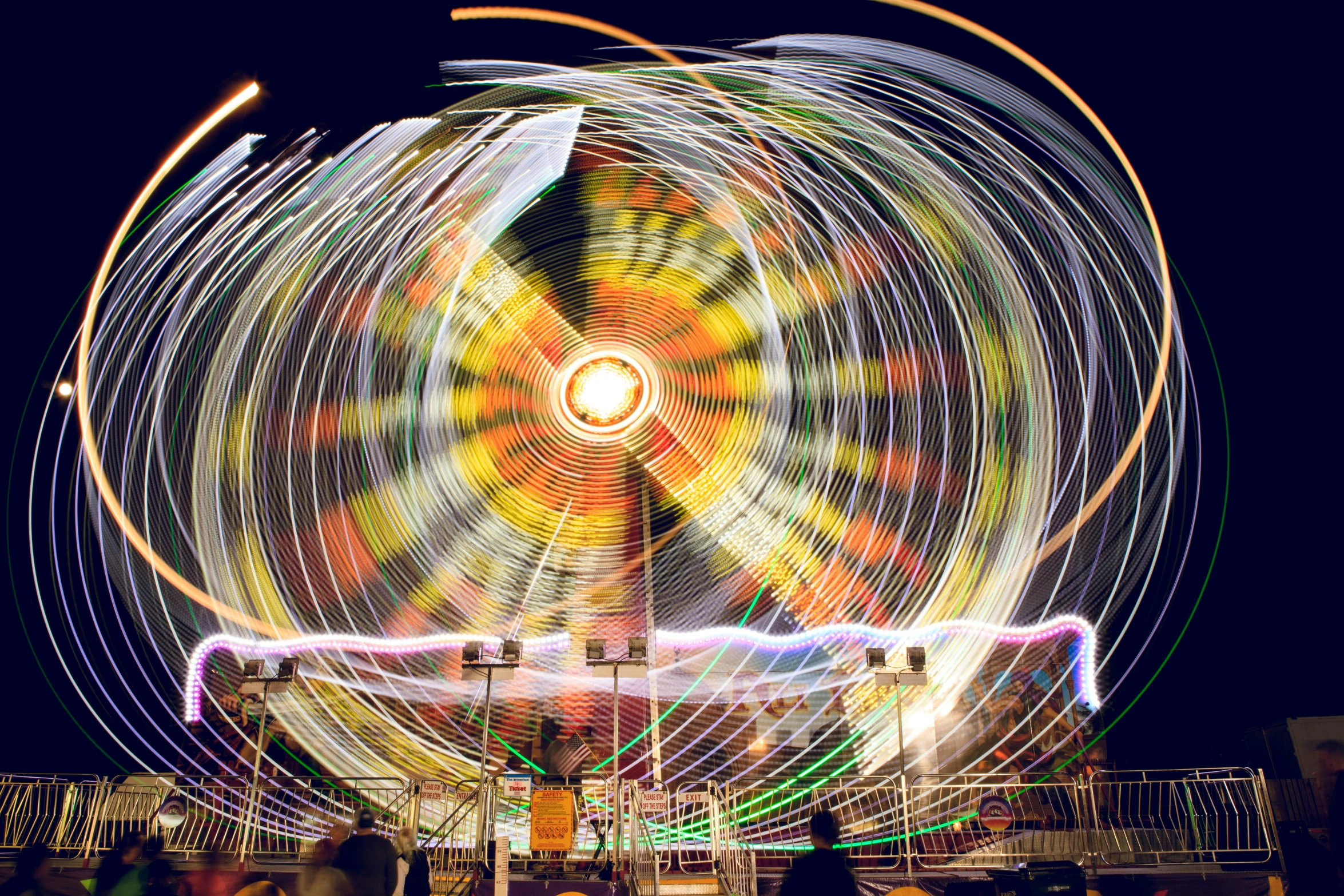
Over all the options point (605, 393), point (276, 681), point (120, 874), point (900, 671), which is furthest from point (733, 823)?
point (605, 393)

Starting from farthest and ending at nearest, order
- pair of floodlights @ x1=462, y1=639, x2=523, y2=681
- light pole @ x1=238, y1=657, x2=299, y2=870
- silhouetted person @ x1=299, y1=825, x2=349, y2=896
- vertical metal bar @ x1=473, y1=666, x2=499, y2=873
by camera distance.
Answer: pair of floodlights @ x1=462, y1=639, x2=523, y2=681 → light pole @ x1=238, y1=657, x2=299, y2=870 → vertical metal bar @ x1=473, y1=666, x2=499, y2=873 → silhouetted person @ x1=299, y1=825, x2=349, y2=896

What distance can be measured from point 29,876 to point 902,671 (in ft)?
28.1

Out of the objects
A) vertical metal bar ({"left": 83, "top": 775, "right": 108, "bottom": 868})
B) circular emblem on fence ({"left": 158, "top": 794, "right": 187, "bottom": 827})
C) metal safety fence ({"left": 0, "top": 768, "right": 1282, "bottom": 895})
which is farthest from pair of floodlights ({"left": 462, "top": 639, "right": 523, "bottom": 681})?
vertical metal bar ({"left": 83, "top": 775, "right": 108, "bottom": 868})

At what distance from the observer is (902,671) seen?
10.0m

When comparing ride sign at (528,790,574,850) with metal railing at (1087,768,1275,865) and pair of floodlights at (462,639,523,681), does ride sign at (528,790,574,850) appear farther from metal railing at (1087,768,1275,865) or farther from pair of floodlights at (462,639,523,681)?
metal railing at (1087,768,1275,865)

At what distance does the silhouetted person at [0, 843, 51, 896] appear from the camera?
525 centimetres

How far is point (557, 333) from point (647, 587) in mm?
4964

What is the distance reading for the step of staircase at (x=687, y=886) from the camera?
848cm

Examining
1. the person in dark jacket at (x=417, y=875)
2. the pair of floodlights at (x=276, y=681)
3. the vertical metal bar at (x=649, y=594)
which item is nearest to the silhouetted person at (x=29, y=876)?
the person in dark jacket at (x=417, y=875)

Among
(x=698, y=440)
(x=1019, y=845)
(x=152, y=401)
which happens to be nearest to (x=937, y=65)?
(x=698, y=440)

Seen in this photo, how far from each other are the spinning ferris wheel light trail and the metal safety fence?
1.61 m

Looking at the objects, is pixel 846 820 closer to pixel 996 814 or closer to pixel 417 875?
pixel 996 814

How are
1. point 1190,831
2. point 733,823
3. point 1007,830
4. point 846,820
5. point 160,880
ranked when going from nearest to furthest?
1. point 160,880
2. point 733,823
3. point 1007,830
4. point 1190,831
5. point 846,820

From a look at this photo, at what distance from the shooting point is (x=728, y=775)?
65.8ft
